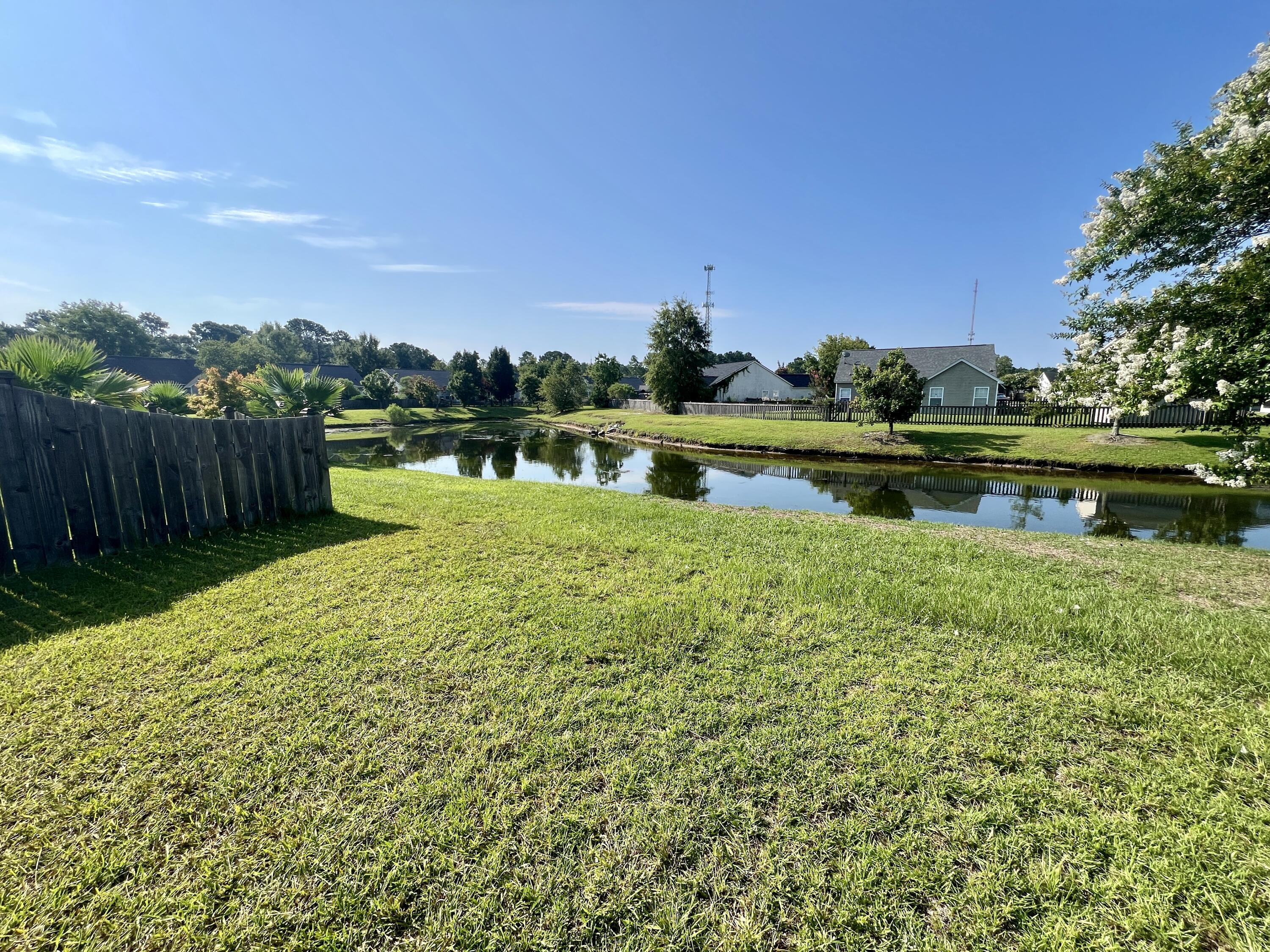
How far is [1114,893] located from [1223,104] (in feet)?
40.2

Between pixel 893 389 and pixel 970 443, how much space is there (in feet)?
11.9

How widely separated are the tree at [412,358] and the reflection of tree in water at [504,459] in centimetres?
6960

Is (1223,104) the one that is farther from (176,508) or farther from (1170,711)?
(176,508)

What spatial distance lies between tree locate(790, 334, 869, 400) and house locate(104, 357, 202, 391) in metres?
61.6

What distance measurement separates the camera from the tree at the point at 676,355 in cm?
3919

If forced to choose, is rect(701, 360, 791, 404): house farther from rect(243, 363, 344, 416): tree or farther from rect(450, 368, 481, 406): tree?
rect(243, 363, 344, 416): tree

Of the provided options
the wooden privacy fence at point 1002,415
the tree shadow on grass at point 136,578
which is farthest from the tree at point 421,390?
the tree shadow on grass at point 136,578

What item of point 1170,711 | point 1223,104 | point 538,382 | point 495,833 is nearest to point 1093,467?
point 1223,104

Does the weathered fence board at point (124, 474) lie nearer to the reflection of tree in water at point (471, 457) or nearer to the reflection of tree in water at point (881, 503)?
the reflection of tree in water at point (471, 457)

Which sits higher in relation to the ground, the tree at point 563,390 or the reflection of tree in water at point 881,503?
the tree at point 563,390

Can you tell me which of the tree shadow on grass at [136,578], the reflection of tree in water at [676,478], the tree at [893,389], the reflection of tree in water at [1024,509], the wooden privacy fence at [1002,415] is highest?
the tree at [893,389]

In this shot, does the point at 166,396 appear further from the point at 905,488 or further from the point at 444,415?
the point at 444,415

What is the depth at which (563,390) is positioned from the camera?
1977 inches

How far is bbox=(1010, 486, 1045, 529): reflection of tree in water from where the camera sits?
31.3 ft
